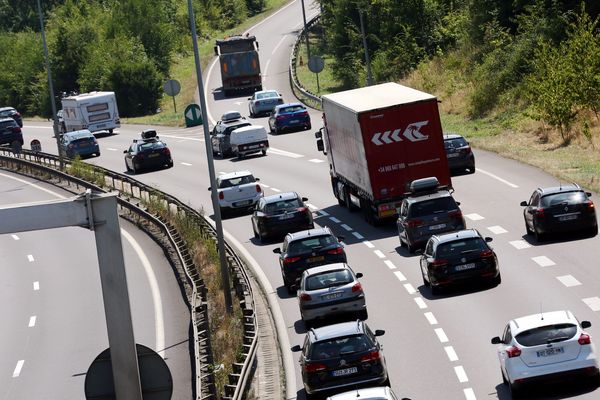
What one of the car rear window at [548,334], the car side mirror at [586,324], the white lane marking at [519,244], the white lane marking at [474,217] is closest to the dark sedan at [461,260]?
the white lane marking at [519,244]

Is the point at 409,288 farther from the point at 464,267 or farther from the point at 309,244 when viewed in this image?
the point at 309,244

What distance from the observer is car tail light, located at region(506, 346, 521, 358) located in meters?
21.0

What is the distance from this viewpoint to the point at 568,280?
98.9 ft

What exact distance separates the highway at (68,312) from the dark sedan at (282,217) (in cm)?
318

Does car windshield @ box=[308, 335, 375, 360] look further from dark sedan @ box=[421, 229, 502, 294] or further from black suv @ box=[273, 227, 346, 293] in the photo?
black suv @ box=[273, 227, 346, 293]

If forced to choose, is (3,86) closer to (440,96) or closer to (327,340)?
(440,96)

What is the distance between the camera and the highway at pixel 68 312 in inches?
1142

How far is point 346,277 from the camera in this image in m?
28.9

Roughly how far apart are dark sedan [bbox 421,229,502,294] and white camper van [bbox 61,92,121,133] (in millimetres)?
52819

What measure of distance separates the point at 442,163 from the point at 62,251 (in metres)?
15.9

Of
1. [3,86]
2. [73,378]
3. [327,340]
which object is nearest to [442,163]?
[73,378]

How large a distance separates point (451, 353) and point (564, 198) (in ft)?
32.3

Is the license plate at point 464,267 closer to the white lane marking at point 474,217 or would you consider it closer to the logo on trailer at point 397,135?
the logo on trailer at point 397,135

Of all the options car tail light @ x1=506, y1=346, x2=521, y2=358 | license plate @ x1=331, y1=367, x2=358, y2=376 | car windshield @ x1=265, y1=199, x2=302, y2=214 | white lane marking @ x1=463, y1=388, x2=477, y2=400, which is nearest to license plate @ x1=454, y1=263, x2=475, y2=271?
white lane marking @ x1=463, y1=388, x2=477, y2=400
